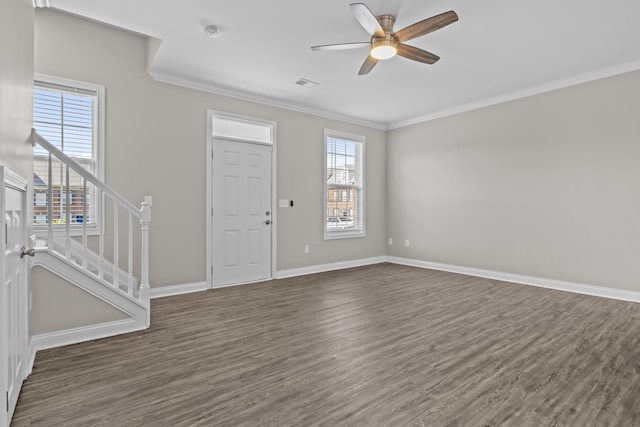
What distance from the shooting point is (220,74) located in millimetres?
4473

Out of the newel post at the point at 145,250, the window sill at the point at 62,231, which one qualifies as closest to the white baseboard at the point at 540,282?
the newel post at the point at 145,250

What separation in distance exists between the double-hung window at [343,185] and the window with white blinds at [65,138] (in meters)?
3.50

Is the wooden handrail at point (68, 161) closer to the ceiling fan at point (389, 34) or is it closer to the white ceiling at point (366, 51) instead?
the white ceiling at point (366, 51)

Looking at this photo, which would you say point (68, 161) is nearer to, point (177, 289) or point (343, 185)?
point (177, 289)

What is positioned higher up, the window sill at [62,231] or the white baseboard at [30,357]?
the window sill at [62,231]

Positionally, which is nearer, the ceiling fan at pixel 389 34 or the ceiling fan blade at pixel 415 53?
the ceiling fan at pixel 389 34

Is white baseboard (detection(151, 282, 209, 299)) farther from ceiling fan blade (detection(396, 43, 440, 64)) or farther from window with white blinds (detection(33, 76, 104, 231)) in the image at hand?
ceiling fan blade (detection(396, 43, 440, 64))

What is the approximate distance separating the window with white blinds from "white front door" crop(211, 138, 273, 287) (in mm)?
1446

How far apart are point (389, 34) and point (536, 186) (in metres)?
3.38

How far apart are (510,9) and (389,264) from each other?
474 centimetres

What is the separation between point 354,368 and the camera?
96.6 inches

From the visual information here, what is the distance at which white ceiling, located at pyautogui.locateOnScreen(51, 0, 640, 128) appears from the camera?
303 centimetres

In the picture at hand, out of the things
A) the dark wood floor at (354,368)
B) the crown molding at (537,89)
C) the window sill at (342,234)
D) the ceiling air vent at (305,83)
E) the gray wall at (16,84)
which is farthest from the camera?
the window sill at (342,234)

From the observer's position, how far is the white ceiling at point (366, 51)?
3.03 m
